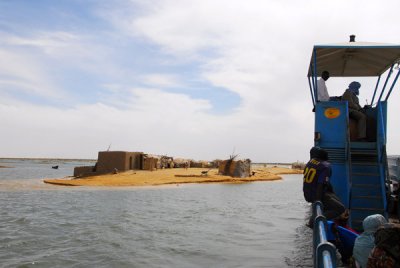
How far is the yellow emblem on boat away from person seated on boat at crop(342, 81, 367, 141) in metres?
0.61

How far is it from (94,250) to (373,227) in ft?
20.6

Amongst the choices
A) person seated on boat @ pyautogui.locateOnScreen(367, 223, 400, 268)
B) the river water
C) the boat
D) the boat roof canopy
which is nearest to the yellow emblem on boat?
the boat

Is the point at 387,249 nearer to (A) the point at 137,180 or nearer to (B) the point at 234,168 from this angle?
(A) the point at 137,180

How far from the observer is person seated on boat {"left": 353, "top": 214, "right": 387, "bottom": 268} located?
4.30 metres

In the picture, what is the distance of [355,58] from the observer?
10188 mm

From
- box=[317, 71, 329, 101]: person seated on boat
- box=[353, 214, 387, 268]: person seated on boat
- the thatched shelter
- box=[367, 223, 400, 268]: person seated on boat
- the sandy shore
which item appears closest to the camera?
box=[367, 223, 400, 268]: person seated on boat

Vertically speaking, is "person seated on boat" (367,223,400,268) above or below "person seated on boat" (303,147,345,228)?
below

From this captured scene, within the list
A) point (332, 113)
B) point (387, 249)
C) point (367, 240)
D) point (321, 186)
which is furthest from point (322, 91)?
point (387, 249)

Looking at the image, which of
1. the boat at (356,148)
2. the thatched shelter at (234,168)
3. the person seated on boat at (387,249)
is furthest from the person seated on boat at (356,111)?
the thatched shelter at (234,168)

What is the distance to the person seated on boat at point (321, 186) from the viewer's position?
6086mm

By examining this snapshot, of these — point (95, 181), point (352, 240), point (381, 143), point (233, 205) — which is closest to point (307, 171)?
point (352, 240)

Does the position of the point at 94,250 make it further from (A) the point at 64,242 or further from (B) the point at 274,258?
(B) the point at 274,258

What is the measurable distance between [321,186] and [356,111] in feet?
11.0

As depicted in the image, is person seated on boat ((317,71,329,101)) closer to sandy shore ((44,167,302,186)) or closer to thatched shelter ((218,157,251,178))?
sandy shore ((44,167,302,186))
